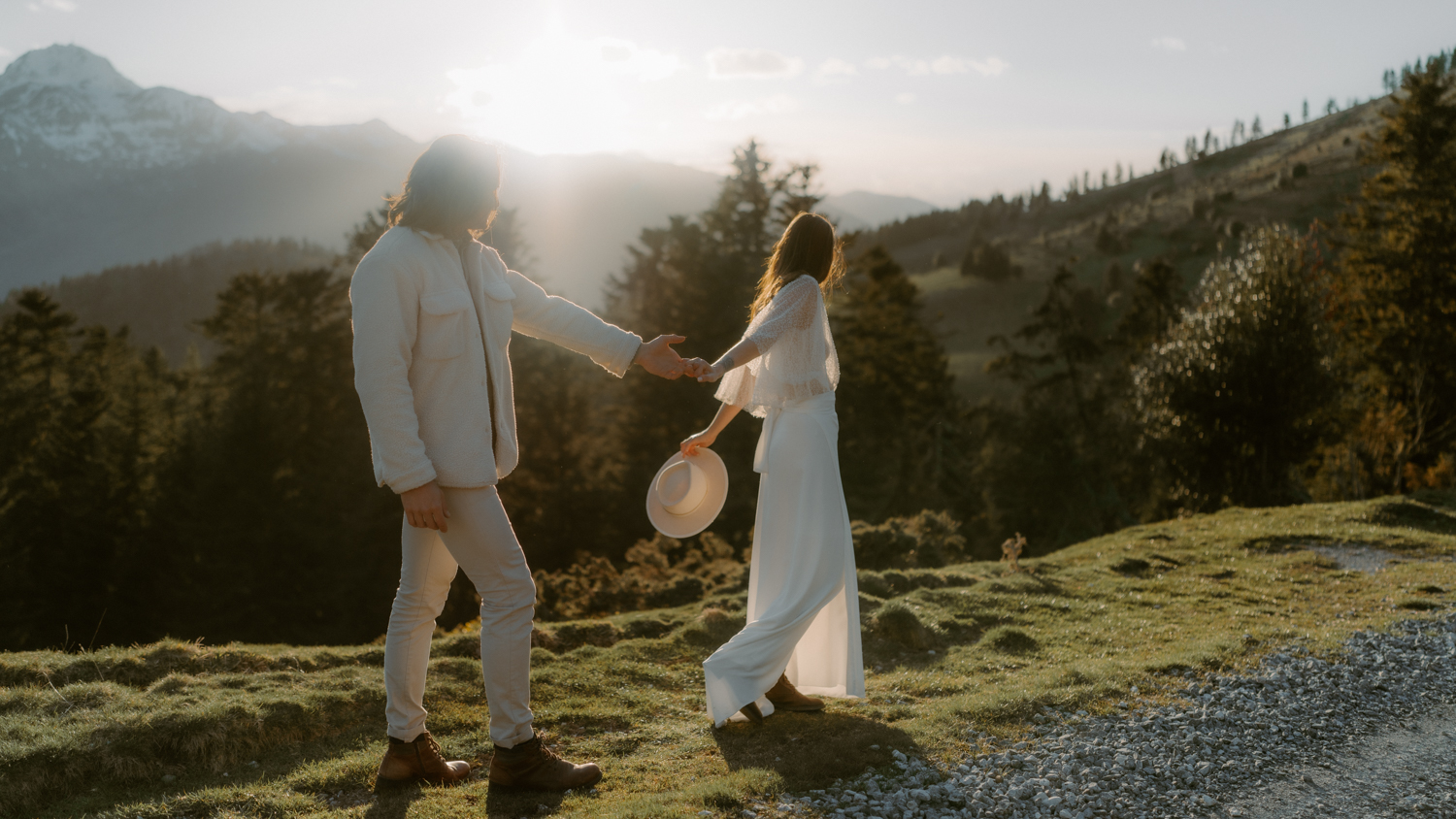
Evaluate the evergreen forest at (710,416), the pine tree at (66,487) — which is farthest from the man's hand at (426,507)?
the pine tree at (66,487)

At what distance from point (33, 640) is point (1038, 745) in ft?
116

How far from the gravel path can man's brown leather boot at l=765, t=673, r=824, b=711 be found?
0.87 metres

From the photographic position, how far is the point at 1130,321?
149 feet

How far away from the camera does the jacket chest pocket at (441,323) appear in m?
3.44

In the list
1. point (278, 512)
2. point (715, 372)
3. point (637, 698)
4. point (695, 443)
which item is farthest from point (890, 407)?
point (715, 372)

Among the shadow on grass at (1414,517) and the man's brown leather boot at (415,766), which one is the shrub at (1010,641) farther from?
the shadow on grass at (1414,517)

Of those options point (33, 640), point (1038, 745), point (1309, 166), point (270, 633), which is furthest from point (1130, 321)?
point (1309, 166)

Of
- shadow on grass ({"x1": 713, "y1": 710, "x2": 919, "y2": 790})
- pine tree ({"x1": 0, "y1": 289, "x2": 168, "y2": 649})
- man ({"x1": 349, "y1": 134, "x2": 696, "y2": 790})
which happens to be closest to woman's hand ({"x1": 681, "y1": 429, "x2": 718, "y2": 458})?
man ({"x1": 349, "y1": 134, "x2": 696, "y2": 790})

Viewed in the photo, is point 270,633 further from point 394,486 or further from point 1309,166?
point 1309,166

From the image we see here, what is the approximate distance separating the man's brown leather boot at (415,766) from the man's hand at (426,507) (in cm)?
113

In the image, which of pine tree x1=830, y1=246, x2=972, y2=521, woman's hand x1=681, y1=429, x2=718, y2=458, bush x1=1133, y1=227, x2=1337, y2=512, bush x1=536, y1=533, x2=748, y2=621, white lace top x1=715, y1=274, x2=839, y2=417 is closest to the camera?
white lace top x1=715, y1=274, x2=839, y2=417

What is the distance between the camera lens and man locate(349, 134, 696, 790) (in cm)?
335

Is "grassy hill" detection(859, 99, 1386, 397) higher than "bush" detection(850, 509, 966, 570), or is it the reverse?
"grassy hill" detection(859, 99, 1386, 397)

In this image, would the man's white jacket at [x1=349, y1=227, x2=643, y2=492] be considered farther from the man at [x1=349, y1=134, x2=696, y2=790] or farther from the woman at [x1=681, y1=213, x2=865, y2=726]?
the woman at [x1=681, y1=213, x2=865, y2=726]
